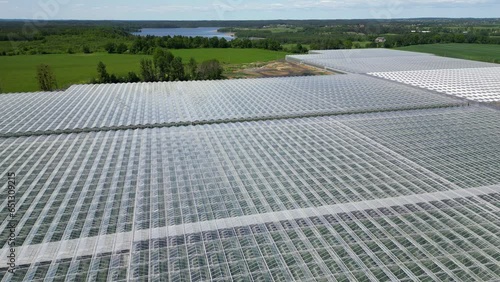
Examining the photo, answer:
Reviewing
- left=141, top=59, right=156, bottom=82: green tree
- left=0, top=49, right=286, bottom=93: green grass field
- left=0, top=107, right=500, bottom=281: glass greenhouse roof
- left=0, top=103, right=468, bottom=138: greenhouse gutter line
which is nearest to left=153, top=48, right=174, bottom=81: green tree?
left=141, top=59, right=156, bottom=82: green tree

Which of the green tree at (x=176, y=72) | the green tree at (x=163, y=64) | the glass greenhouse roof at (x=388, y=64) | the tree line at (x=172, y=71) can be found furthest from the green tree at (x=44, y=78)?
the glass greenhouse roof at (x=388, y=64)

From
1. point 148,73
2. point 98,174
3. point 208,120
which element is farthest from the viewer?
point 148,73

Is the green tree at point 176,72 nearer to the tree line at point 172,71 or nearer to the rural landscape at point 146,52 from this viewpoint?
the tree line at point 172,71

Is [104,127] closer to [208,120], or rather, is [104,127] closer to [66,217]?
[208,120]

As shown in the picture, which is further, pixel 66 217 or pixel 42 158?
pixel 42 158

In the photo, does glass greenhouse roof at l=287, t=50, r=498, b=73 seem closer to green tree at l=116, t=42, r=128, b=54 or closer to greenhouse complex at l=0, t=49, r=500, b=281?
greenhouse complex at l=0, t=49, r=500, b=281

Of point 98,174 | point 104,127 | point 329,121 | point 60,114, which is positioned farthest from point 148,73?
point 98,174
